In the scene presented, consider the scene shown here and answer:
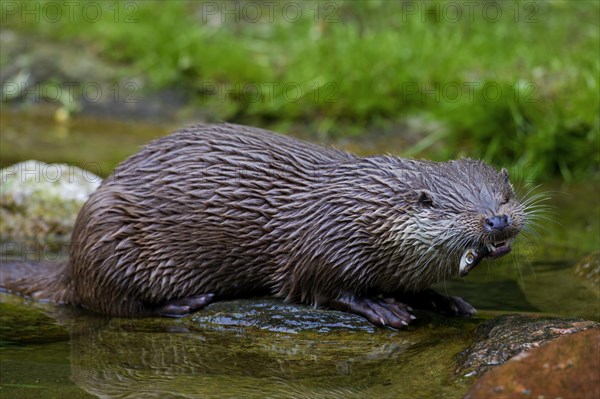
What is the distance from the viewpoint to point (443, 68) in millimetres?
8203

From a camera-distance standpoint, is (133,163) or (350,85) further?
(350,85)

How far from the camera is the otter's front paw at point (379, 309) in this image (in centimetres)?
438

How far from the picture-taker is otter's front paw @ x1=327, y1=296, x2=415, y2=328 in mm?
4375

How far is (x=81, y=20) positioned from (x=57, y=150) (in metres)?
2.49

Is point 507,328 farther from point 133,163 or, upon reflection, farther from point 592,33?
point 592,33

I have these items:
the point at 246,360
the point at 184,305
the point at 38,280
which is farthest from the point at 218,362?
the point at 38,280

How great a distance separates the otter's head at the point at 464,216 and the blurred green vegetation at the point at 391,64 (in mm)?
2808

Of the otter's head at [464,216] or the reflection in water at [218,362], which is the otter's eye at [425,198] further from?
the reflection in water at [218,362]

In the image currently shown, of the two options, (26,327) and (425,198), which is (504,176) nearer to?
(425,198)

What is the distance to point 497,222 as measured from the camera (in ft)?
13.6

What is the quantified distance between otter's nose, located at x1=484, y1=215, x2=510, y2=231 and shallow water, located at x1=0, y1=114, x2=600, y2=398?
503mm

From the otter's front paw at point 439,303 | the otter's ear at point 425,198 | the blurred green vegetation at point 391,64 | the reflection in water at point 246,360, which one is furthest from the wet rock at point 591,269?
the blurred green vegetation at point 391,64

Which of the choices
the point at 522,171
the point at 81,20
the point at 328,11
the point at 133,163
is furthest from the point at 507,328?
the point at 81,20

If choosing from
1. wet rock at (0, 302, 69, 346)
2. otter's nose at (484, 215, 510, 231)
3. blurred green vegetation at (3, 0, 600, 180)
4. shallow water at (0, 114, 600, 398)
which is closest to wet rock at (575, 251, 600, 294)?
shallow water at (0, 114, 600, 398)
